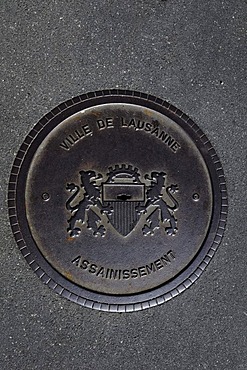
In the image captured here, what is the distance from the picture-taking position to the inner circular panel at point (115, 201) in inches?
89.3

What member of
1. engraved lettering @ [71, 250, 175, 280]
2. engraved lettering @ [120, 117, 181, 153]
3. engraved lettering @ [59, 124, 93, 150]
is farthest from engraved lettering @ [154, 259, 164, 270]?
engraved lettering @ [59, 124, 93, 150]

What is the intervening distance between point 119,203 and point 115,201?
0.02 meters

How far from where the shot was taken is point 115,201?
7.52 feet

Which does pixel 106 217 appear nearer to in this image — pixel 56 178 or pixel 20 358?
pixel 56 178

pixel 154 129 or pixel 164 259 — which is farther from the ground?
pixel 154 129

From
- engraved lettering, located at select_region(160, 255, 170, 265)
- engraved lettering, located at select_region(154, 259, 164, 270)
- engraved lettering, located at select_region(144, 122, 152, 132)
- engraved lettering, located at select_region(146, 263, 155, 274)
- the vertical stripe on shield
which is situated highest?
engraved lettering, located at select_region(144, 122, 152, 132)

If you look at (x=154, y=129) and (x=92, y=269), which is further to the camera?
(x=154, y=129)

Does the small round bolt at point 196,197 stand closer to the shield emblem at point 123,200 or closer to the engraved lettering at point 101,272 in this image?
the shield emblem at point 123,200

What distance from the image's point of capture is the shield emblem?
2.29 meters

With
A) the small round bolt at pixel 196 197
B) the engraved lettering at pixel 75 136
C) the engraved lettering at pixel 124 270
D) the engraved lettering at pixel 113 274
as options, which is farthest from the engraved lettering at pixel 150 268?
the engraved lettering at pixel 75 136

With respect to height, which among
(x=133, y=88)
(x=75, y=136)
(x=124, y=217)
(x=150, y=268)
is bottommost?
(x=150, y=268)

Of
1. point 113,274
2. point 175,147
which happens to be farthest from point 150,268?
point 175,147

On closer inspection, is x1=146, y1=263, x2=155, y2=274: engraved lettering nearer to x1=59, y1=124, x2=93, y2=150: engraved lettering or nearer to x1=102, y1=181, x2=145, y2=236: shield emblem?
x1=102, y1=181, x2=145, y2=236: shield emblem

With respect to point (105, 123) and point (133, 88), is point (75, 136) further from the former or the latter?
point (133, 88)
